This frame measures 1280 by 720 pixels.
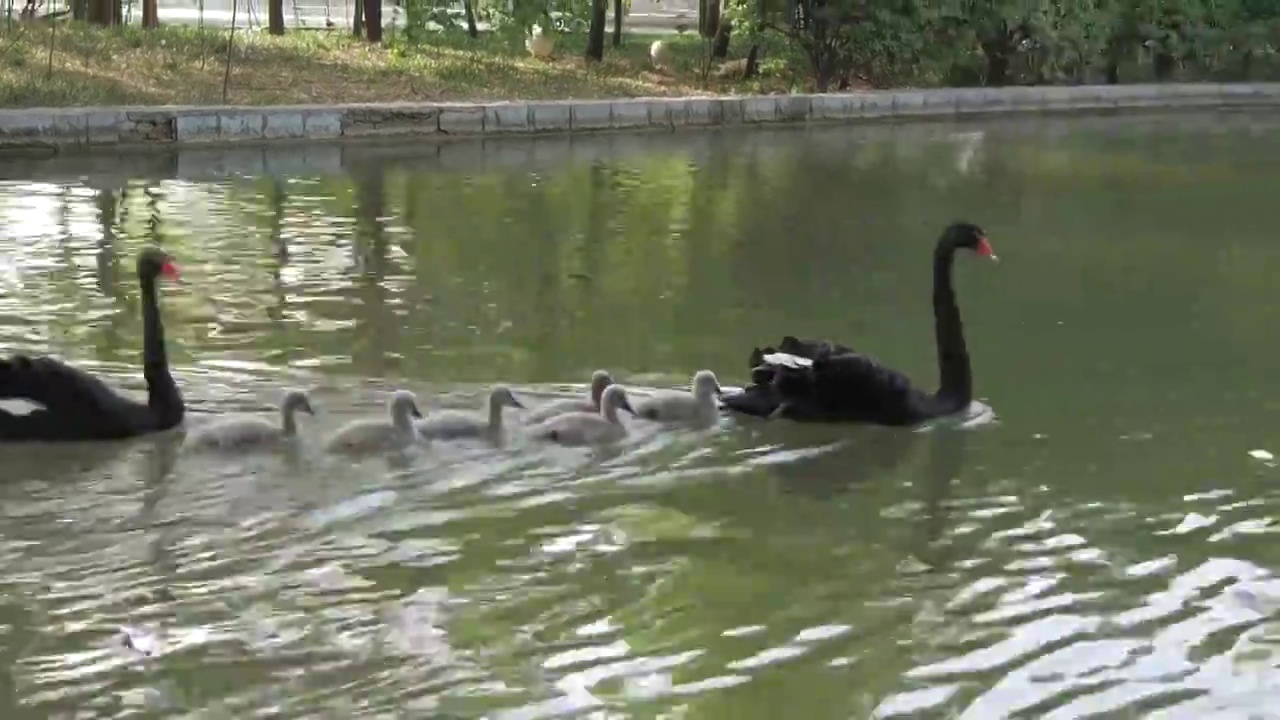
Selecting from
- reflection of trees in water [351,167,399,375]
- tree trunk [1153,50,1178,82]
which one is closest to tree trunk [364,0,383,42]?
reflection of trees in water [351,167,399,375]

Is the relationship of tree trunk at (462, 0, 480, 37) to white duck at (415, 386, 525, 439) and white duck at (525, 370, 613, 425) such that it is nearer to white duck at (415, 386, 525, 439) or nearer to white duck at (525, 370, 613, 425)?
white duck at (525, 370, 613, 425)

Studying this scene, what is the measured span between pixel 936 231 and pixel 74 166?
20.7ft

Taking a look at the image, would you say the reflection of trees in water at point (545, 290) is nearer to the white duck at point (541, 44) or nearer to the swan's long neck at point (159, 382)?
the swan's long neck at point (159, 382)

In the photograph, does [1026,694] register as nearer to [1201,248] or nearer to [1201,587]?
[1201,587]

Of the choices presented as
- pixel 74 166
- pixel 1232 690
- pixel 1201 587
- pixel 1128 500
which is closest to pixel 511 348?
pixel 1128 500

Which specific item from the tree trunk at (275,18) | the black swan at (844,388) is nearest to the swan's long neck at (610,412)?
the black swan at (844,388)

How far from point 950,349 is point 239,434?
261 cm

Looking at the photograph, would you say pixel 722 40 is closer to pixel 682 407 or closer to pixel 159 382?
pixel 682 407

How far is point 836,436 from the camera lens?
6.53 metres

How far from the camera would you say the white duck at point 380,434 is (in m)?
6.00

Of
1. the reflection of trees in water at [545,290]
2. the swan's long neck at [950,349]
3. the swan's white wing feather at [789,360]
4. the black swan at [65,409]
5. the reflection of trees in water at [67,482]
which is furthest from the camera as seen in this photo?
the reflection of trees in water at [545,290]

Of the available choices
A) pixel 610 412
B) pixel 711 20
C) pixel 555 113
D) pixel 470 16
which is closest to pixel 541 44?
pixel 470 16

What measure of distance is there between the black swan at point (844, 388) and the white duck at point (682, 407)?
131 millimetres

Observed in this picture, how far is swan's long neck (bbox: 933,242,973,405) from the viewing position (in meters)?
6.75
